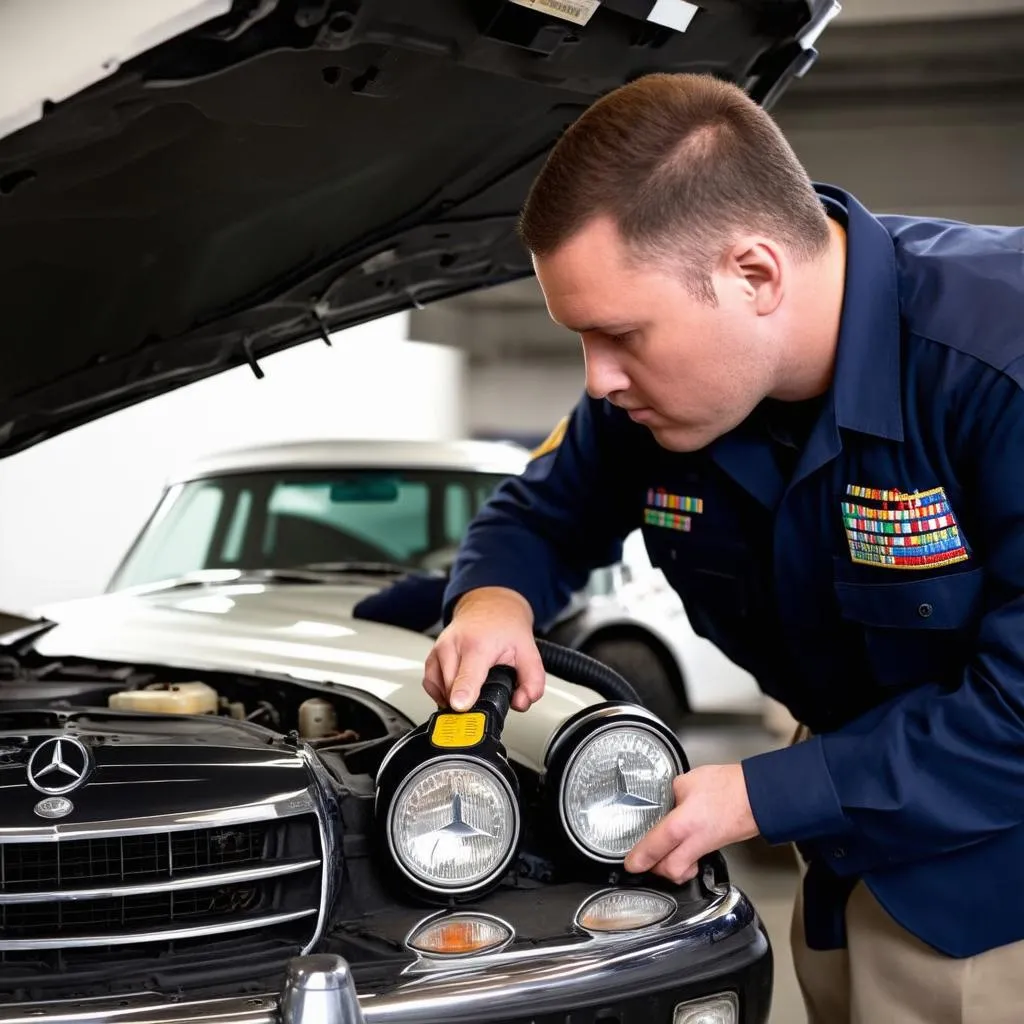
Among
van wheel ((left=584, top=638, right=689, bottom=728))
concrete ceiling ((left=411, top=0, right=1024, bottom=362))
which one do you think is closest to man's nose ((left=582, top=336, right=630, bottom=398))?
van wheel ((left=584, top=638, right=689, bottom=728))

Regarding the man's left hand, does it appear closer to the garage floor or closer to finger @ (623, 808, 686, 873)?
finger @ (623, 808, 686, 873)

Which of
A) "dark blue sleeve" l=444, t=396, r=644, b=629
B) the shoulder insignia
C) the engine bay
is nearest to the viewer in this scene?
the engine bay

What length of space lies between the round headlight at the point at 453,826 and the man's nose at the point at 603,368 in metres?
0.46

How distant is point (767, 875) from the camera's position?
11.3 feet

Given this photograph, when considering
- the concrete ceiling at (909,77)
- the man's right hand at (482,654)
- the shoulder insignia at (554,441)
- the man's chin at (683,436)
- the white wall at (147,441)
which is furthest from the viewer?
the white wall at (147,441)

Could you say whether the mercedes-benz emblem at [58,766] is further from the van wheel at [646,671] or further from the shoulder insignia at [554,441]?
the van wheel at [646,671]

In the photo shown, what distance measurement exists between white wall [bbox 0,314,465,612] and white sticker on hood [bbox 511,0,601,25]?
478 centimetres

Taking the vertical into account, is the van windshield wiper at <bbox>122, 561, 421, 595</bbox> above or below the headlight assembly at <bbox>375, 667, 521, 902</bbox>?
below

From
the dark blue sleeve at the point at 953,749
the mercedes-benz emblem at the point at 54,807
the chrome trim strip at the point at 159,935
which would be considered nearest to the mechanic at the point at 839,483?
the dark blue sleeve at the point at 953,749

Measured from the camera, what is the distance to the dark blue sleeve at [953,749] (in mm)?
1217

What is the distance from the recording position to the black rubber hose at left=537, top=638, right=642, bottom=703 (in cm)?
176

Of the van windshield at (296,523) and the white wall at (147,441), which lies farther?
the white wall at (147,441)

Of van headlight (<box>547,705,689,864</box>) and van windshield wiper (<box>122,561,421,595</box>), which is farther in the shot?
van windshield wiper (<box>122,561,421,595</box>)

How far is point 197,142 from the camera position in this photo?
5.33ft
